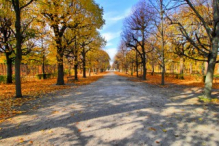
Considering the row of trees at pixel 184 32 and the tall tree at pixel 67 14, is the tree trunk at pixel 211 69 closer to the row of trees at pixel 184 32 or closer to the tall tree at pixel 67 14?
the row of trees at pixel 184 32

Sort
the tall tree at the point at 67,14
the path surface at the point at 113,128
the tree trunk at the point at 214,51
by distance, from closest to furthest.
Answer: the path surface at the point at 113,128, the tree trunk at the point at 214,51, the tall tree at the point at 67,14

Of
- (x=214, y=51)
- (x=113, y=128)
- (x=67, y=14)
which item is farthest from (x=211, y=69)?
(x=67, y=14)

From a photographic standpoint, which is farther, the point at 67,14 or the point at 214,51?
the point at 67,14

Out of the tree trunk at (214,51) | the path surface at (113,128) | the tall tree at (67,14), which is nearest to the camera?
the path surface at (113,128)

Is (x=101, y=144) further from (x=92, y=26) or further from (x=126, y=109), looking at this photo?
(x=92, y=26)

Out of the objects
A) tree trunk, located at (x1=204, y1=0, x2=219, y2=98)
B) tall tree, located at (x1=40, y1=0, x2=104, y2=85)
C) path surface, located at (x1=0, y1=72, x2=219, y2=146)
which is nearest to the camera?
path surface, located at (x1=0, y1=72, x2=219, y2=146)

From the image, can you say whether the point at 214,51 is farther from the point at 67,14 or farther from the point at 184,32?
the point at 67,14

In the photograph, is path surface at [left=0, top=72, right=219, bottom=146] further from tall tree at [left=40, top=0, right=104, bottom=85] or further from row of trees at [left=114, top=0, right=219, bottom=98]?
tall tree at [left=40, top=0, right=104, bottom=85]

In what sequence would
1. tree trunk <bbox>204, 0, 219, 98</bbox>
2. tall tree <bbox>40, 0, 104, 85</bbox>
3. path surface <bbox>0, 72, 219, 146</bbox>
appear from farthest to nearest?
tall tree <bbox>40, 0, 104, 85</bbox> < tree trunk <bbox>204, 0, 219, 98</bbox> < path surface <bbox>0, 72, 219, 146</bbox>

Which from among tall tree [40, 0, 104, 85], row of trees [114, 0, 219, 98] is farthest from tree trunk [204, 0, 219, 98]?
tall tree [40, 0, 104, 85]

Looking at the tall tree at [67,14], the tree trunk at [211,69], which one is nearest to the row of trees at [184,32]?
the tree trunk at [211,69]

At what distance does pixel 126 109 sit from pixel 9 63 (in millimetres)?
17083

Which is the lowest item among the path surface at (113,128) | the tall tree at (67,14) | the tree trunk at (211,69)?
the path surface at (113,128)

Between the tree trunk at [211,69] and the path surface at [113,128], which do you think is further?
the tree trunk at [211,69]
